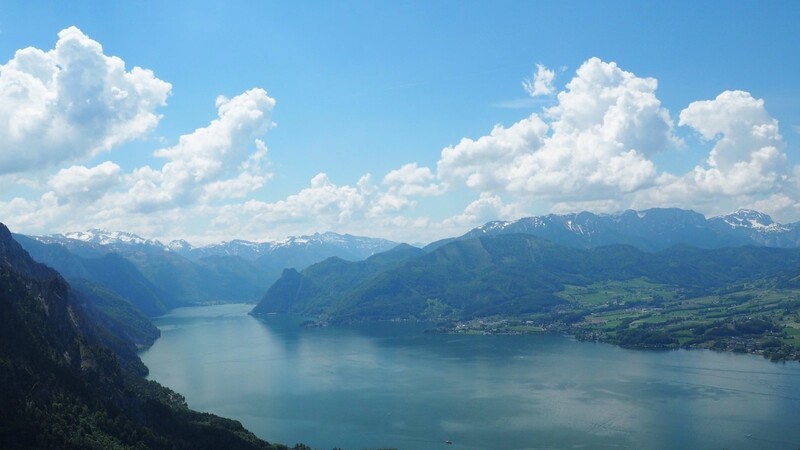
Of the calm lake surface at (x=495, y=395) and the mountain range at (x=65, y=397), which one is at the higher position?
the mountain range at (x=65, y=397)

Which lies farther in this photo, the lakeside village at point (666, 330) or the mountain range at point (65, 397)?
the lakeside village at point (666, 330)

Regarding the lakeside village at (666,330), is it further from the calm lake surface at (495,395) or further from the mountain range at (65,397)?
the mountain range at (65,397)

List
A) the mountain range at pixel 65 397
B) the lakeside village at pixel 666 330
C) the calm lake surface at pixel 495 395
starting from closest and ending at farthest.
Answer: the mountain range at pixel 65 397 → the calm lake surface at pixel 495 395 → the lakeside village at pixel 666 330

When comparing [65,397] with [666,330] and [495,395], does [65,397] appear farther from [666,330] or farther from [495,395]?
[666,330]

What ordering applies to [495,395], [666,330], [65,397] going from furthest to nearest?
[666,330]
[495,395]
[65,397]

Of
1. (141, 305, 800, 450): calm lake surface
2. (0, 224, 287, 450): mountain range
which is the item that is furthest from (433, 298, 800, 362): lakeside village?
(0, 224, 287, 450): mountain range

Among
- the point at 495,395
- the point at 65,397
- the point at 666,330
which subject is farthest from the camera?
the point at 666,330

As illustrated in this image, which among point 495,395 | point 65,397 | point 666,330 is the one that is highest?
point 65,397

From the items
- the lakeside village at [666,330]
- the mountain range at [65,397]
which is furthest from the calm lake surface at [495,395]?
the mountain range at [65,397]

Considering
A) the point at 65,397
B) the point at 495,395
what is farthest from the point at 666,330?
the point at 65,397

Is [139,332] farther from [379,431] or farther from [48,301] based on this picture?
[379,431]
